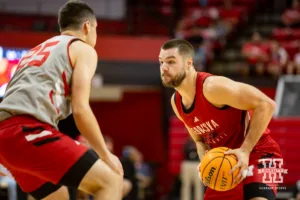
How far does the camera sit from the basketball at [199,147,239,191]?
414 centimetres

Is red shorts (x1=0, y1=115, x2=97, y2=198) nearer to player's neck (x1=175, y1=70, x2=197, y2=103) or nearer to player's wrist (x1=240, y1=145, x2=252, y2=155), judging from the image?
player's wrist (x1=240, y1=145, x2=252, y2=155)

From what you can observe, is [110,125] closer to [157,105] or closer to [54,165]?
[157,105]

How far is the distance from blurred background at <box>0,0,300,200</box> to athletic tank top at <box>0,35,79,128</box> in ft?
26.3

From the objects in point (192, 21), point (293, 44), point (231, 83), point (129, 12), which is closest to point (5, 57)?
point (129, 12)

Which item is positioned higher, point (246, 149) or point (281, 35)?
point (246, 149)

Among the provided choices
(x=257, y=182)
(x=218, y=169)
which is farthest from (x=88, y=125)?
(x=257, y=182)

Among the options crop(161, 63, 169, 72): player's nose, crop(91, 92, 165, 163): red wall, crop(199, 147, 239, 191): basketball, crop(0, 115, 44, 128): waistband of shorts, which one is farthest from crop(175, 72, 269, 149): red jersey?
crop(91, 92, 165, 163): red wall

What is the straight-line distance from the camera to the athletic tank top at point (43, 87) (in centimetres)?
354

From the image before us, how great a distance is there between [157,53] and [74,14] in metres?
10.0

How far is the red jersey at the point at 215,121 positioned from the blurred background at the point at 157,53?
6.78 metres

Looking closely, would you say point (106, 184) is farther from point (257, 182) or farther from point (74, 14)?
point (257, 182)

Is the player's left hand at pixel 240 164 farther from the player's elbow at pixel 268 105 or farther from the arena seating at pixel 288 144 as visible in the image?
the arena seating at pixel 288 144

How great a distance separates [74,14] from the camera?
3.91 m

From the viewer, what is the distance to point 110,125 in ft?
51.5
